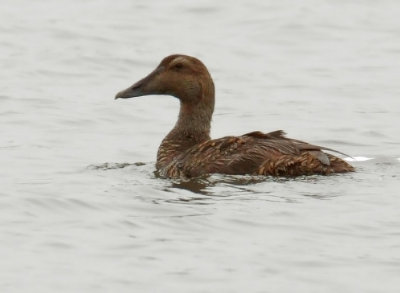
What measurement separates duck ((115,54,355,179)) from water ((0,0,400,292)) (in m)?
0.14

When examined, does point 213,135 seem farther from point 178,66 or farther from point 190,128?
point 178,66

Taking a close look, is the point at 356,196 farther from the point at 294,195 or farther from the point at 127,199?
the point at 127,199

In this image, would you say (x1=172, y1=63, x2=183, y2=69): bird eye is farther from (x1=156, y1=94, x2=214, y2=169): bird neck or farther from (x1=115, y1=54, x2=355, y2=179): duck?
(x1=156, y1=94, x2=214, y2=169): bird neck

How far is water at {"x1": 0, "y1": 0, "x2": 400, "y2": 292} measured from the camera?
11.0 metres

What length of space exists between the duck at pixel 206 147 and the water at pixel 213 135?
0.47 feet

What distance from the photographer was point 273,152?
1376cm

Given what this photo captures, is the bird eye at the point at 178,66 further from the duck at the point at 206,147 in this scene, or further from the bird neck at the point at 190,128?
the bird neck at the point at 190,128

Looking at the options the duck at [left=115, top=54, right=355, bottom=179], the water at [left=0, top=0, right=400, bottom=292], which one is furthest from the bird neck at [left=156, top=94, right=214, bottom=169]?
the water at [left=0, top=0, right=400, bottom=292]

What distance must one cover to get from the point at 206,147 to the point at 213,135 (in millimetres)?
4105

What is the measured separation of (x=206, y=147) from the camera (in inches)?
558

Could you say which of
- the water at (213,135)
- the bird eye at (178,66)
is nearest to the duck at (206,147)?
the bird eye at (178,66)

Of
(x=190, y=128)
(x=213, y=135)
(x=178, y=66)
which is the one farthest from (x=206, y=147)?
(x=213, y=135)

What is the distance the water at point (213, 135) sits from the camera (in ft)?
36.2

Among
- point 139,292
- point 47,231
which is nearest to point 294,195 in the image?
point 47,231
